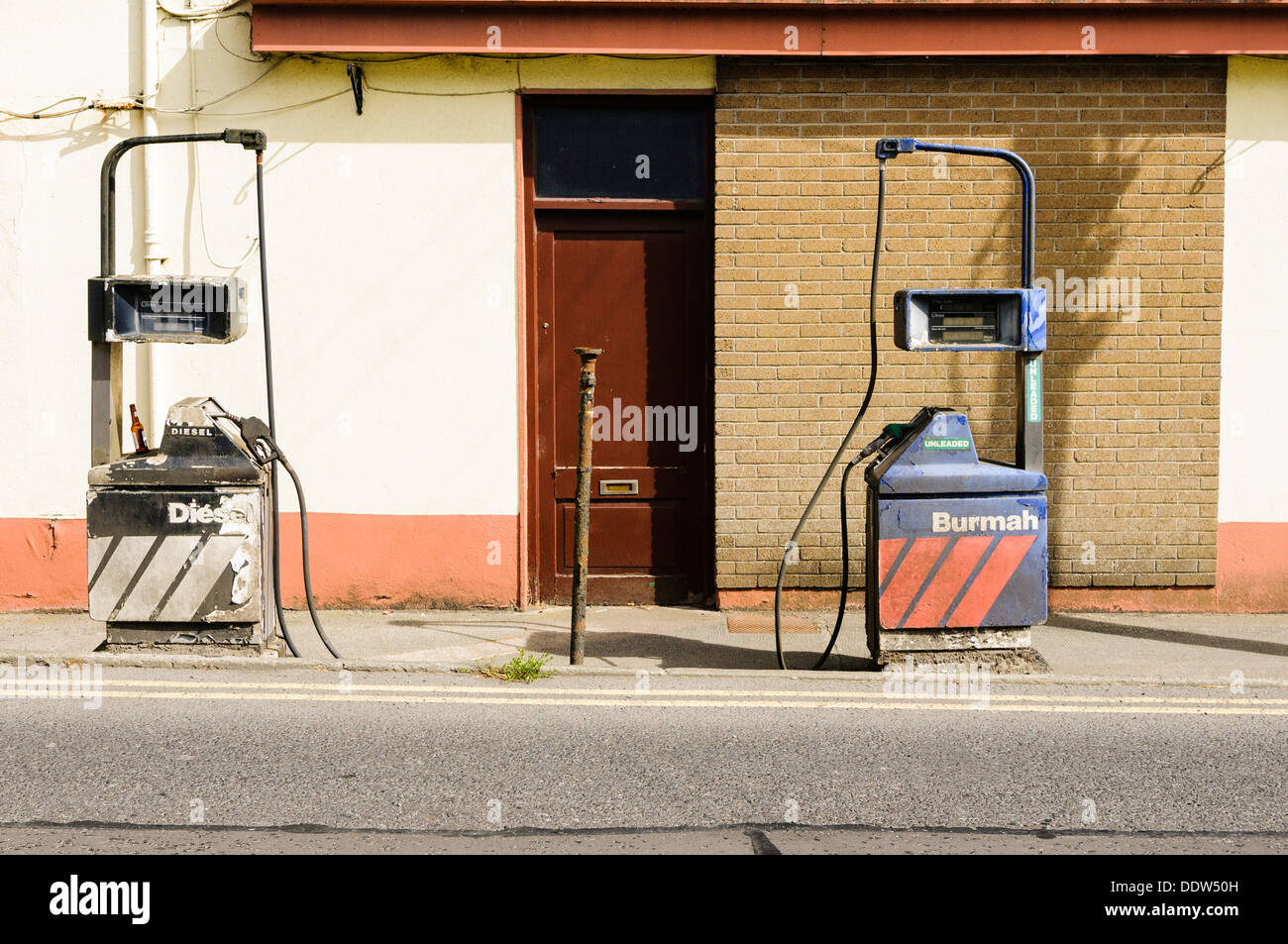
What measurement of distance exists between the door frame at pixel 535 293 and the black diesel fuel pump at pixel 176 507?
7.19 ft

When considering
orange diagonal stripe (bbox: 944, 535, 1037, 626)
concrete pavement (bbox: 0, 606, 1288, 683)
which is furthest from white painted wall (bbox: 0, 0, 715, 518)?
orange diagonal stripe (bbox: 944, 535, 1037, 626)

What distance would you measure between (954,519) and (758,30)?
3708 mm

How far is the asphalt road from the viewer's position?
4562mm

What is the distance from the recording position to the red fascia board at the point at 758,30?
328 inches

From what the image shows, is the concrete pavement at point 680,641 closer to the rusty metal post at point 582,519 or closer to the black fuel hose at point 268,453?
the rusty metal post at point 582,519

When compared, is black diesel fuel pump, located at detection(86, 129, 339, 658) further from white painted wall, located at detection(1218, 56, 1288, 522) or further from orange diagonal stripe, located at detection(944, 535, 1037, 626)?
white painted wall, located at detection(1218, 56, 1288, 522)

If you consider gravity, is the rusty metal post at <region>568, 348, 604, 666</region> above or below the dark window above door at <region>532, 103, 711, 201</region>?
below

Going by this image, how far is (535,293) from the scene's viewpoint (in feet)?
29.2

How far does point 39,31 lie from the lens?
A: 8.53 metres

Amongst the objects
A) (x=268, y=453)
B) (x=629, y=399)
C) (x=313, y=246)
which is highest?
(x=313, y=246)

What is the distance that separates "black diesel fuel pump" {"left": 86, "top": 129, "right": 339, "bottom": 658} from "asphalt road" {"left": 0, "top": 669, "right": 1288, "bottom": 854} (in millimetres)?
358

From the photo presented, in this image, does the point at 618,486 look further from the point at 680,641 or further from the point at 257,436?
the point at 257,436

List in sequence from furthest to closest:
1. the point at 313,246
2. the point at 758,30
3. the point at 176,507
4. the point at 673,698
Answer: the point at 313,246
the point at 758,30
the point at 176,507
the point at 673,698

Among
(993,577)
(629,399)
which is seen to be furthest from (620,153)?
(993,577)
